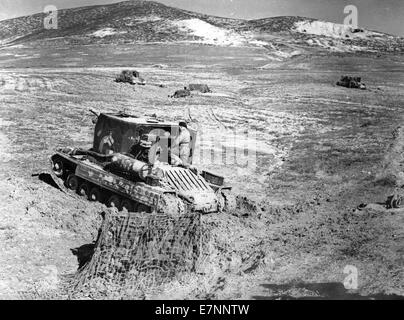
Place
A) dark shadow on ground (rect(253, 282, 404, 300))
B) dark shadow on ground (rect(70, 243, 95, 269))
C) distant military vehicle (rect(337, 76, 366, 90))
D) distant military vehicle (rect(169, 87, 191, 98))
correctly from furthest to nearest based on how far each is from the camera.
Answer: distant military vehicle (rect(337, 76, 366, 90)) < distant military vehicle (rect(169, 87, 191, 98)) < dark shadow on ground (rect(70, 243, 95, 269)) < dark shadow on ground (rect(253, 282, 404, 300))

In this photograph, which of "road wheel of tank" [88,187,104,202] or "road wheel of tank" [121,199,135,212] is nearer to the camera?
"road wheel of tank" [121,199,135,212]

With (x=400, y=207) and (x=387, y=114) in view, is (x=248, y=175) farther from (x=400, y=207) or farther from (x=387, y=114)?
(x=387, y=114)

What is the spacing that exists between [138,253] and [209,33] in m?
63.5

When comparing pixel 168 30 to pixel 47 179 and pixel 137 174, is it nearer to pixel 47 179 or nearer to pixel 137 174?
pixel 47 179

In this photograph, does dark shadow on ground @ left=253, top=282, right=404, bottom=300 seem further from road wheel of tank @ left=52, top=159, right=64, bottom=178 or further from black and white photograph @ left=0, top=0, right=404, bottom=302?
road wheel of tank @ left=52, top=159, right=64, bottom=178

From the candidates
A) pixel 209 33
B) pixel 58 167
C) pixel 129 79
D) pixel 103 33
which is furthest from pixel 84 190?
pixel 209 33

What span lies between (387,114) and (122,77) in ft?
59.0

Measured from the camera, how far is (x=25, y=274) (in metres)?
9.28

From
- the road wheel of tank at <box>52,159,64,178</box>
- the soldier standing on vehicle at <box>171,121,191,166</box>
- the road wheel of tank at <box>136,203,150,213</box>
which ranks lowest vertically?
the road wheel of tank at <box>136,203,150,213</box>

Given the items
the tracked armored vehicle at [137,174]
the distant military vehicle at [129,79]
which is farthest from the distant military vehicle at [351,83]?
the tracked armored vehicle at [137,174]

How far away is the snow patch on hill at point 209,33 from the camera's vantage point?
67312 millimetres

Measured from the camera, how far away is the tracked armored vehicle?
472 inches

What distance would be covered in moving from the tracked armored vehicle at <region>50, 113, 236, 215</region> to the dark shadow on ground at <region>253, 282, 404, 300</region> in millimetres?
3673

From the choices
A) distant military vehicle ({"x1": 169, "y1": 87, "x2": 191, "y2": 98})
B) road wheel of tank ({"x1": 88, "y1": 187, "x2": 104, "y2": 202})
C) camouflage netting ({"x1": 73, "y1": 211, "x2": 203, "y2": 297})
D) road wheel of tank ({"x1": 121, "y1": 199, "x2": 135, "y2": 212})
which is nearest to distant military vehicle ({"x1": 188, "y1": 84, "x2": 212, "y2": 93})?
distant military vehicle ({"x1": 169, "y1": 87, "x2": 191, "y2": 98})
